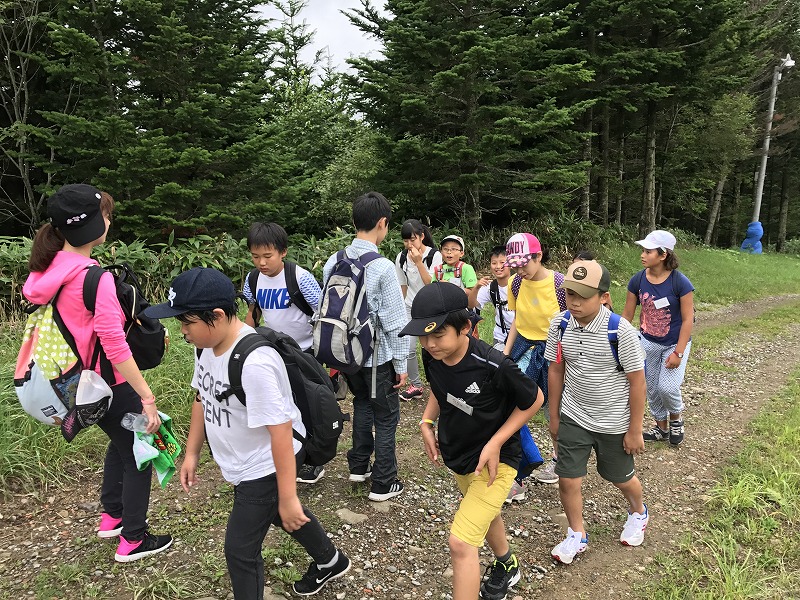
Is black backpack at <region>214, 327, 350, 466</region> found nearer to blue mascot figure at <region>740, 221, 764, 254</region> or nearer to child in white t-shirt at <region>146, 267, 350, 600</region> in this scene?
child in white t-shirt at <region>146, 267, 350, 600</region>

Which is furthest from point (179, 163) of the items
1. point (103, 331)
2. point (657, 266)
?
point (657, 266)

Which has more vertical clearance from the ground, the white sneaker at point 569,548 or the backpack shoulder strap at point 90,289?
the backpack shoulder strap at point 90,289

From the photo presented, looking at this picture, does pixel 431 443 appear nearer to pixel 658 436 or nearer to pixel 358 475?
pixel 358 475

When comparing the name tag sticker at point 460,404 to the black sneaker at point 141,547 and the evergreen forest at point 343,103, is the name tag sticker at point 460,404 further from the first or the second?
the evergreen forest at point 343,103

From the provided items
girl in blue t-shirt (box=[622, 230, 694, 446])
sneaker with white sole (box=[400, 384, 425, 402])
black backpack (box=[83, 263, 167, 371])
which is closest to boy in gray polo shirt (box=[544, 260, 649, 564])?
girl in blue t-shirt (box=[622, 230, 694, 446])

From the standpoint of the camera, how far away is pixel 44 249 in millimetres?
2564

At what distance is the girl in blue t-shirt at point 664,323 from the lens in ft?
13.8

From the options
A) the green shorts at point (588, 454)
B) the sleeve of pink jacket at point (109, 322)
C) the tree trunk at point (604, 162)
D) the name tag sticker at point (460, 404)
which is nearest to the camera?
the name tag sticker at point (460, 404)

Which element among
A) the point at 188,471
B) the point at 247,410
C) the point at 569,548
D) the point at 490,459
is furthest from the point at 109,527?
the point at 569,548

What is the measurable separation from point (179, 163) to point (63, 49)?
257 cm

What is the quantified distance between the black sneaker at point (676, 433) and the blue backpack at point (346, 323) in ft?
10.4

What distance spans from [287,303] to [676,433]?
380cm

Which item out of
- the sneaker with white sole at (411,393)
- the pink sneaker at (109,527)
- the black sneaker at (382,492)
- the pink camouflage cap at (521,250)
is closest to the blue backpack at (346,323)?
the black sneaker at (382,492)

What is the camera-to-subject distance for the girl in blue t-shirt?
13.8 ft
